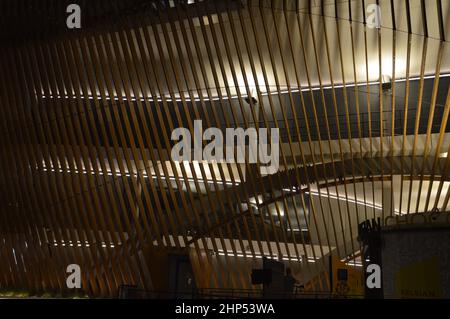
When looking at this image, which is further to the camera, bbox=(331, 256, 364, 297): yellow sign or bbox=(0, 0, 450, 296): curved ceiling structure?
bbox=(0, 0, 450, 296): curved ceiling structure

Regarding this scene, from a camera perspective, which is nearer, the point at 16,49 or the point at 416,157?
the point at 416,157

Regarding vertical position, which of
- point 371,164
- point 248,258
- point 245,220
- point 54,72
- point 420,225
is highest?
point 54,72

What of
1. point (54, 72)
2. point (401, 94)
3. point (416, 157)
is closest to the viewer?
point (416, 157)

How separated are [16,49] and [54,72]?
47.7 inches

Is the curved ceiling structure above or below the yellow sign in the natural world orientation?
above

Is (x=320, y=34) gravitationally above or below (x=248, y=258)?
above

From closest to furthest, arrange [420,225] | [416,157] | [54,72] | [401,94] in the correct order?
[420,225] → [416,157] → [54,72] → [401,94]

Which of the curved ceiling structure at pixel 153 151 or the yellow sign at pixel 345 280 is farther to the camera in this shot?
the curved ceiling structure at pixel 153 151

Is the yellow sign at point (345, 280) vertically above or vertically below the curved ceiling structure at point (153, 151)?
below

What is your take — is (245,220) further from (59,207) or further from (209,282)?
(59,207)

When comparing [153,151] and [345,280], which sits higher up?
[153,151]

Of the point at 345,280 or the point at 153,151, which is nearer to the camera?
the point at 345,280

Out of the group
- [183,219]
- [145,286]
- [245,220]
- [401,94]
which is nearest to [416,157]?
[401,94]

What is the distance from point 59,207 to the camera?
13.5 m
